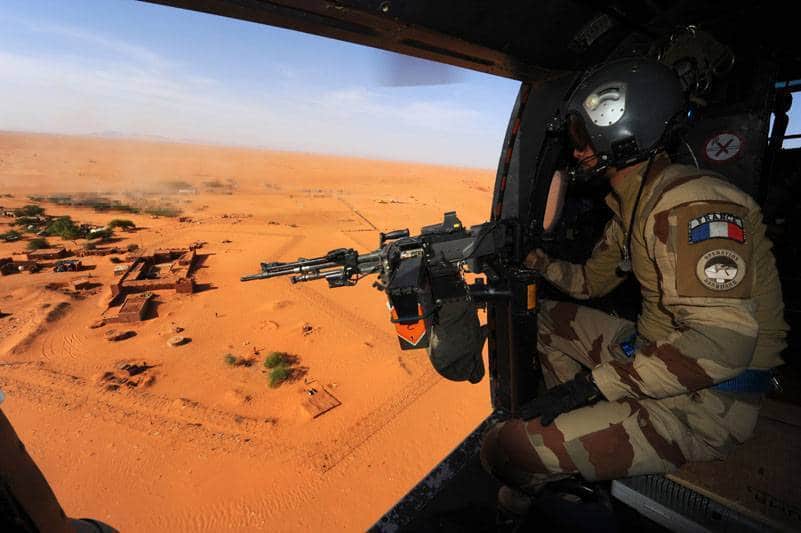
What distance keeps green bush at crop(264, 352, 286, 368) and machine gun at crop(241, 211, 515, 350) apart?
12.4ft

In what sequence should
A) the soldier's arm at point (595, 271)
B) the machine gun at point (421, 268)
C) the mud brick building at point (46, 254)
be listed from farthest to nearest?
the mud brick building at point (46, 254) → the soldier's arm at point (595, 271) → the machine gun at point (421, 268)

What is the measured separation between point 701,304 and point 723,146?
72.5 inches

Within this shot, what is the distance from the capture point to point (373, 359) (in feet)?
22.2

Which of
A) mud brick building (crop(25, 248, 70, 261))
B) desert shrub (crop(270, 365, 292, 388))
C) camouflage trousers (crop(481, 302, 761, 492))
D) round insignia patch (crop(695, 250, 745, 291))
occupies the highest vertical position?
round insignia patch (crop(695, 250, 745, 291))

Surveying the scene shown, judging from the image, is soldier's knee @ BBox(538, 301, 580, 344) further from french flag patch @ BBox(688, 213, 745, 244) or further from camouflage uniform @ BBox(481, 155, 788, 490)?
french flag patch @ BBox(688, 213, 745, 244)

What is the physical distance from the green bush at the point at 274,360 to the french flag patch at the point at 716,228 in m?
6.10

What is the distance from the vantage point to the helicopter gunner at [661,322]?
1.86 meters

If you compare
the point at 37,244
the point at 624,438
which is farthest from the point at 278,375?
the point at 37,244

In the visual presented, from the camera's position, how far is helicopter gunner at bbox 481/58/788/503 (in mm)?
1858

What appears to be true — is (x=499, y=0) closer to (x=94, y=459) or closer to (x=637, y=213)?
(x=637, y=213)

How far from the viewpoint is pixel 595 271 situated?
3.15 metres

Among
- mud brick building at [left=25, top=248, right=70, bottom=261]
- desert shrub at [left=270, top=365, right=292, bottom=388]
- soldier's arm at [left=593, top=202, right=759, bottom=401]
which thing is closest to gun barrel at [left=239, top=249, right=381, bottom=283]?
soldier's arm at [left=593, top=202, right=759, bottom=401]

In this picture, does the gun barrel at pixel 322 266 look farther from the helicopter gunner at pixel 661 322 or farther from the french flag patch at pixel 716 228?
the french flag patch at pixel 716 228

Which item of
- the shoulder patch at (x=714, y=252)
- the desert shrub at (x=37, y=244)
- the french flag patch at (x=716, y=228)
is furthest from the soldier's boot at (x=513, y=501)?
the desert shrub at (x=37, y=244)
